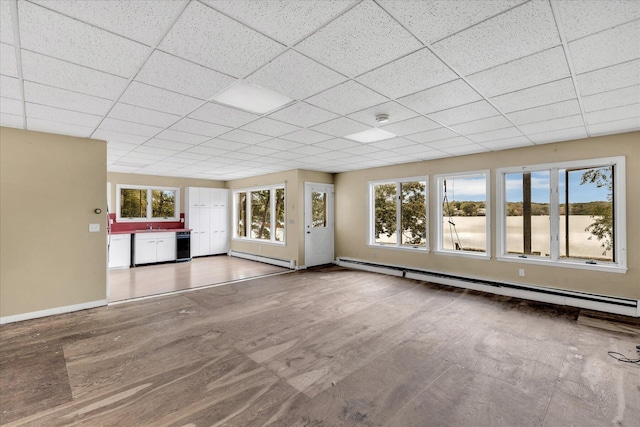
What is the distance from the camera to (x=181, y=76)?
2.35 m

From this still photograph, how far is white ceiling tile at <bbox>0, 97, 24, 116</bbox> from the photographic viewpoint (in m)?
2.82

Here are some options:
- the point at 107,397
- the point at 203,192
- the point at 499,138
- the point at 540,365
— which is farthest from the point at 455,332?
the point at 203,192

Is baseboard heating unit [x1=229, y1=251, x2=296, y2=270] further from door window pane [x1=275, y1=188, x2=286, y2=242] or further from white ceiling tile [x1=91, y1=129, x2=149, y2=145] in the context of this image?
white ceiling tile [x1=91, y1=129, x2=149, y2=145]

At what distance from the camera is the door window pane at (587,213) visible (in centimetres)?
428

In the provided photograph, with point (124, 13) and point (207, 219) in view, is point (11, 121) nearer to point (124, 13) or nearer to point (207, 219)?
point (124, 13)

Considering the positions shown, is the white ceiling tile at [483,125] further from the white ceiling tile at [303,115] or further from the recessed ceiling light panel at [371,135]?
the white ceiling tile at [303,115]

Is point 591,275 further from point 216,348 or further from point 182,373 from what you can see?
point 182,373

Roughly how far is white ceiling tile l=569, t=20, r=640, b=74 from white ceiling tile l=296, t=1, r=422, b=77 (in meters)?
1.13

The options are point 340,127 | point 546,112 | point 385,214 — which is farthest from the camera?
point 385,214

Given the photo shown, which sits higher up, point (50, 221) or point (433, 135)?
point (433, 135)

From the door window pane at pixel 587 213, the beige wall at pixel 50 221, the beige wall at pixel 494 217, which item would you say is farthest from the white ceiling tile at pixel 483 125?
the beige wall at pixel 50 221

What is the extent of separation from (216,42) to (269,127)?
1.82 m

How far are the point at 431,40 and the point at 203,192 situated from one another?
8.19 meters

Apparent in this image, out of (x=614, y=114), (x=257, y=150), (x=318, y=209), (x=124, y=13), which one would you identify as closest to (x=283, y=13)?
(x=124, y=13)
